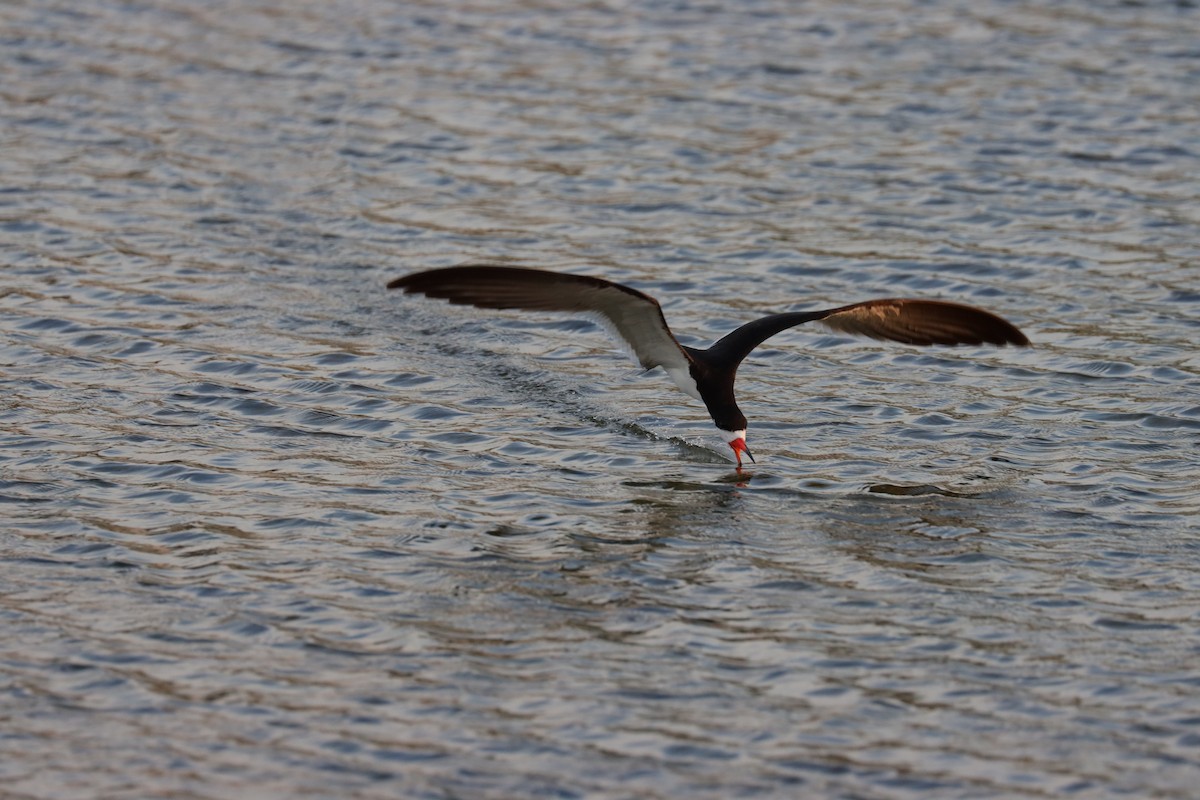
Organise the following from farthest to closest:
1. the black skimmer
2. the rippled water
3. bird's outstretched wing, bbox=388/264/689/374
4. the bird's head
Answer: the bird's head < the black skimmer < bird's outstretched wing, bbox=388/264/689/374 < the rippled water

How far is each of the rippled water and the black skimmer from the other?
A: 1.84ft

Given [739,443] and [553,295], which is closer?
[553,295]

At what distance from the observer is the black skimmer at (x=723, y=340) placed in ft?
32.4

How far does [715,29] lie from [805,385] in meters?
11.9

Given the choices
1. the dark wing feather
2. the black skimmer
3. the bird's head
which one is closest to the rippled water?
the bird's head

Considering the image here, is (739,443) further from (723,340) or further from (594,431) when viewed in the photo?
(594,431)

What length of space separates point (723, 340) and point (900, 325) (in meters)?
1.26

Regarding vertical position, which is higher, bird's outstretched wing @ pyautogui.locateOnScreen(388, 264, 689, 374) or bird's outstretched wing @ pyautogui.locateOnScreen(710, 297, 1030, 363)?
bird's outstretched wing @ pyautogui.locateOnScreen(388, 264, 689, 374)

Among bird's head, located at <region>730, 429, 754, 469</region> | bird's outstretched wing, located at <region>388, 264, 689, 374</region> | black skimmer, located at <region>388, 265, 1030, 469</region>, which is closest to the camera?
bird's outstretched wing, located at <region>388, 264, 689, 374</region>

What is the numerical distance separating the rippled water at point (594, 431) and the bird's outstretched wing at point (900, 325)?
689 millimetres

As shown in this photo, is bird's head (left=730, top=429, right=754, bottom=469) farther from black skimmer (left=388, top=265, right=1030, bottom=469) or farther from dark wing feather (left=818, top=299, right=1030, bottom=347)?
dark wing feather (left=818, top=299, right=1030, bottom=347)

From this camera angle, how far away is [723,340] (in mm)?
11547

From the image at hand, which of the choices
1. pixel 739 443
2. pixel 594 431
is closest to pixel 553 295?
pixel 739 443

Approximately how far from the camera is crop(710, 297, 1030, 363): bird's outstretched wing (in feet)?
36.4
